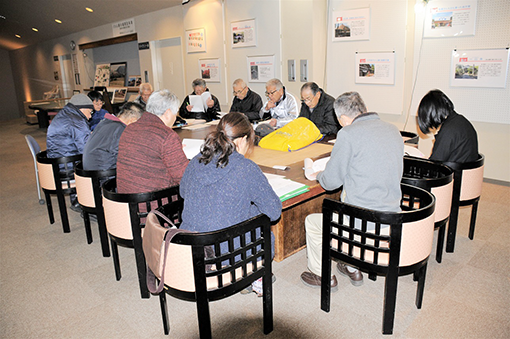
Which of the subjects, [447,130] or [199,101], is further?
[199,101]

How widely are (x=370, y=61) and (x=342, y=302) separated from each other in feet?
12.5

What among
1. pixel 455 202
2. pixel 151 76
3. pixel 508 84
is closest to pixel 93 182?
pixel 455 202

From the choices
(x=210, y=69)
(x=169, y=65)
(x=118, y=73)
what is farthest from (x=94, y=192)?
(x=118, y=73)

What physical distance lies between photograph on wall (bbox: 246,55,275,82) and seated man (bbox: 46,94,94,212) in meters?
3.30

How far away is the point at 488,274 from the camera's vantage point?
2.64m

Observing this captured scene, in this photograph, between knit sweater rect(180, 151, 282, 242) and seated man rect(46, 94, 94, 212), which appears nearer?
knit sweater rect(180, 151, 282, 242)

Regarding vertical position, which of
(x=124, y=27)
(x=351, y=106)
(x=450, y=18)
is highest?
(x=124, y=27)

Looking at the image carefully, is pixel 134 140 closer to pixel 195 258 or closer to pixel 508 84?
pixel 195 258

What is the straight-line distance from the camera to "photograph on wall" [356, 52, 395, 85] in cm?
504

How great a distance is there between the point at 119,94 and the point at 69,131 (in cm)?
744

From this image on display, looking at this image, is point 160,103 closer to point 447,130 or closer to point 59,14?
point 447,130

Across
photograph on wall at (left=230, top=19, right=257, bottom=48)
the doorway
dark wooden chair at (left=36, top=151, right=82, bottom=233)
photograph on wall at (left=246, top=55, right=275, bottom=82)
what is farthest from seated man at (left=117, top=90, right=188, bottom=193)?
the doorway

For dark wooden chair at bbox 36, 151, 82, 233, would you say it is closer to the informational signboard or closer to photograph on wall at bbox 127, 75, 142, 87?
the informational signboard

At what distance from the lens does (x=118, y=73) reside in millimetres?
11070
